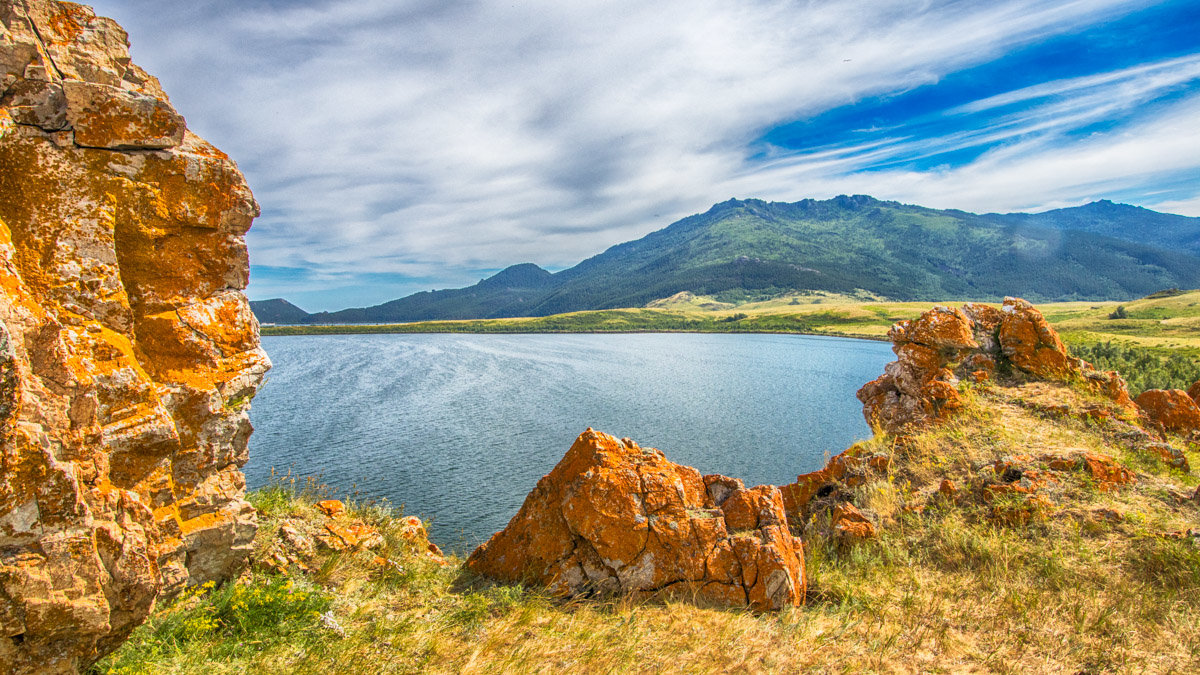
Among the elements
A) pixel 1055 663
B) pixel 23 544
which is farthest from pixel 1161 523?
pixel 23 544

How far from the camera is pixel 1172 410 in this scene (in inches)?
477

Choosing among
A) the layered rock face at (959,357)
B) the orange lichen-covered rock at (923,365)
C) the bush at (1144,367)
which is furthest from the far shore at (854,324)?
the orange lichen-covered rock at (923,365)

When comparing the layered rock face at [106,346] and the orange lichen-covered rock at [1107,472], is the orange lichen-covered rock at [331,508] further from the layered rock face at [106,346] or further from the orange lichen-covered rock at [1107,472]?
the orange lichen-covered rock at [1107,472]

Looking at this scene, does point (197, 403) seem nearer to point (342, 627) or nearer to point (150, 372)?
point (150, 372)

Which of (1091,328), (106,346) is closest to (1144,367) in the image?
(106,346)

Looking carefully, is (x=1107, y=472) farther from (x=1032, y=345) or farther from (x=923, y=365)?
(x=1032, y=345)

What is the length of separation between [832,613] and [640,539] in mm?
2601

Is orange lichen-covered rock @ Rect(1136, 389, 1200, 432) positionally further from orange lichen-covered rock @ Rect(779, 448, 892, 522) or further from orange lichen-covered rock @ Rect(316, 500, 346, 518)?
orange lichen-covered rock @ Rect(316, 500, 346, 518)

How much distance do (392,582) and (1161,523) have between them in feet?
36.7

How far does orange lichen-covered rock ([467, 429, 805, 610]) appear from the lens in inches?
289

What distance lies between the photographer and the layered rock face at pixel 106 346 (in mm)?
3570

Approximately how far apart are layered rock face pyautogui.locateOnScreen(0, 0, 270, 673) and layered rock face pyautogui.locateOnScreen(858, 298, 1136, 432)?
13960 millimetres

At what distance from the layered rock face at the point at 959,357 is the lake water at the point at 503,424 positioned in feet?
16.3

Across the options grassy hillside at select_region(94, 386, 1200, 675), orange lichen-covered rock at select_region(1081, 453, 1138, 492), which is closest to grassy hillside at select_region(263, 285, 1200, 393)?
orange lichen-covered rock at select_region(1081, 453, 1138, 492)
